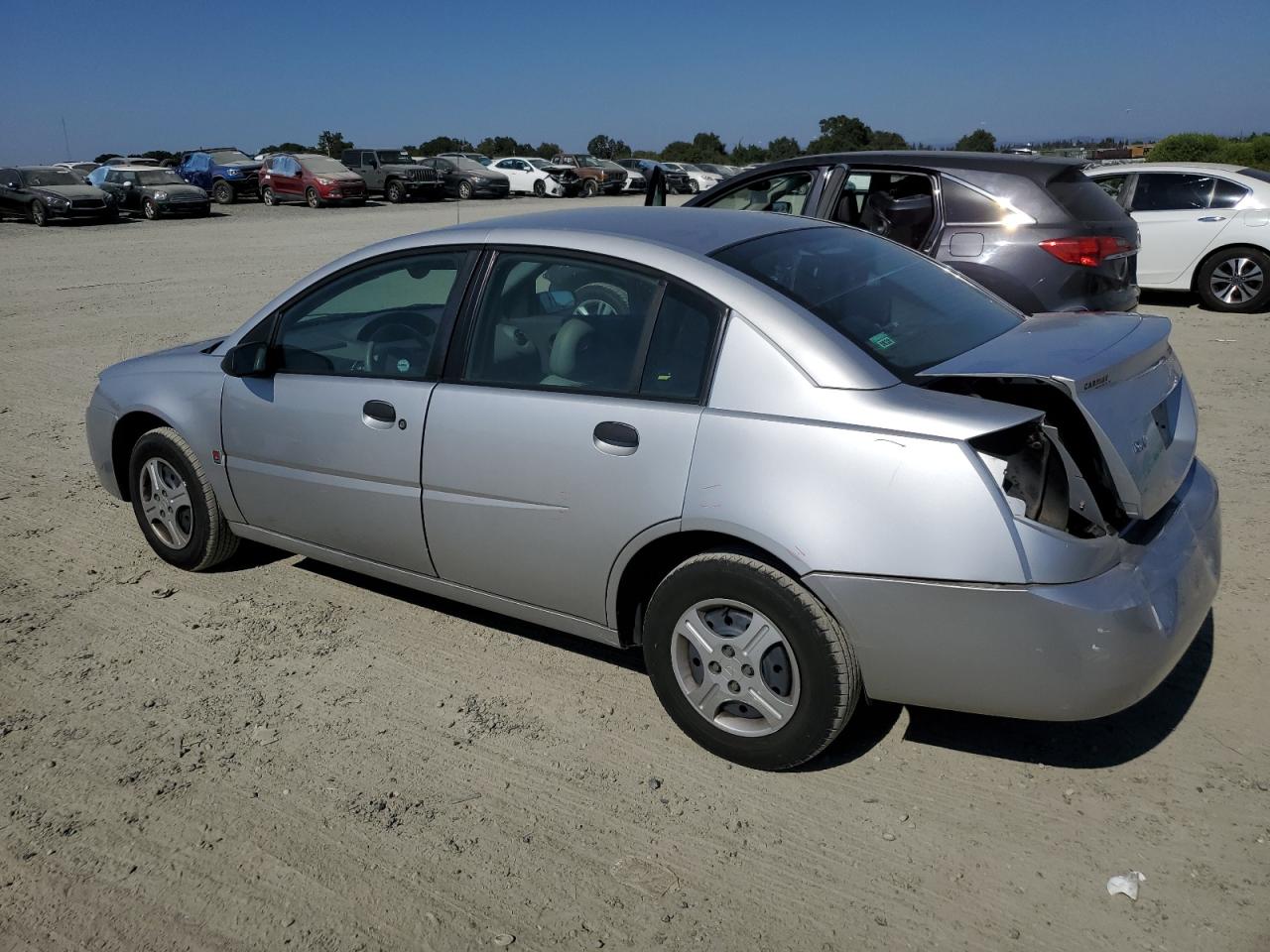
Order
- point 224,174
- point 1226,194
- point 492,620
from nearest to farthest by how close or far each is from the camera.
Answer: point 492,620 < point 1226,194 < point 224,174

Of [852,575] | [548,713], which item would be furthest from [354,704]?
[852,575]

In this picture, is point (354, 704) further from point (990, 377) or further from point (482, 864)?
point (990, 377)

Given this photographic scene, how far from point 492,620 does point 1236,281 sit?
10.3 metres

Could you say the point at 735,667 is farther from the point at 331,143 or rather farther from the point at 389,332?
the point at 331,143

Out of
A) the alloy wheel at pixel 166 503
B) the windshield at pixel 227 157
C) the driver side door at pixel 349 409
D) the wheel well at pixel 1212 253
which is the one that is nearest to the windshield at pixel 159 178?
the windshield at pixel 227 157

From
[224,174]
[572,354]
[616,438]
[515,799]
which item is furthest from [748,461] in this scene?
[224,174]

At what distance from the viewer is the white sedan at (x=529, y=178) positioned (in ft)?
126

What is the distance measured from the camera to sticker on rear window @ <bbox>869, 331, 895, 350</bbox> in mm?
3355

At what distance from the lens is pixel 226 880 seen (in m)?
3.00

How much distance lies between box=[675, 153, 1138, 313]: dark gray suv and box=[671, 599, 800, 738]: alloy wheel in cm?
439

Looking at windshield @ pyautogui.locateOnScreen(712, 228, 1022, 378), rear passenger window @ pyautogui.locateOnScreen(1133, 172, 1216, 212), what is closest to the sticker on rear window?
windshield @ pyautogui.locateOnScreen(712, 228, 1022, 378)

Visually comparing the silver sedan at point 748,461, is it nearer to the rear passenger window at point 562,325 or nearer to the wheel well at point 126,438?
the rear passenger window at point 562,325

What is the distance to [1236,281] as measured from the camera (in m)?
11.6

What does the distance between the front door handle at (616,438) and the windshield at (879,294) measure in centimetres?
64
